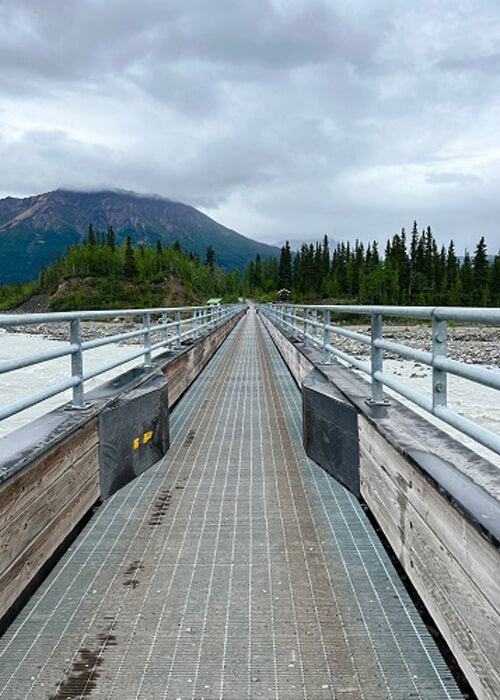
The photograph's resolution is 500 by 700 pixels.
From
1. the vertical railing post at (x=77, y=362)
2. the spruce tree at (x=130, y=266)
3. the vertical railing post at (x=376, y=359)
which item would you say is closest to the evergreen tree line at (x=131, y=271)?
the spruce tree at (x=130, y=266)

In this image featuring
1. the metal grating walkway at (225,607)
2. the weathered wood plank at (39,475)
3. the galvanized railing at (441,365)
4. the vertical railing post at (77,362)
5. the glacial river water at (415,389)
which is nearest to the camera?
the galvanized railing at (441,365)

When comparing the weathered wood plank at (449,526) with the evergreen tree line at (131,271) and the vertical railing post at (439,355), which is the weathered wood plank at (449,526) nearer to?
the vertical railing post at (439,355)

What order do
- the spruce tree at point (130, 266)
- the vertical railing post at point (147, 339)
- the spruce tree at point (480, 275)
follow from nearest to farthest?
the vertical railing post at point (147, 339) → the spruce tree at point (480, 275) → the spruce tree at point (130, 266)

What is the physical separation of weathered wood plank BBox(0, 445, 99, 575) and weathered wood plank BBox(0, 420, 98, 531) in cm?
3

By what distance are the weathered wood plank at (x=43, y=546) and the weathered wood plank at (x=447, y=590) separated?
198 centimetres

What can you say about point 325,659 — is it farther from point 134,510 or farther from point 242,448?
point 242,448

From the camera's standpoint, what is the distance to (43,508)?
2.80 m

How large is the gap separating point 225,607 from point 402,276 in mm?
109121

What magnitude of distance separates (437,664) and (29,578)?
2.01 metres

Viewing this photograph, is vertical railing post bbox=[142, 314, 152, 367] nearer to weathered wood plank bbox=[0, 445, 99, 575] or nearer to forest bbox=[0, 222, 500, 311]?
weathered wood plank bbox=[0, 445, 99, 575]

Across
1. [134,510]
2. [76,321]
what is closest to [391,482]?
[134,510]

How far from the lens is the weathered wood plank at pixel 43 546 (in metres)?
2.40

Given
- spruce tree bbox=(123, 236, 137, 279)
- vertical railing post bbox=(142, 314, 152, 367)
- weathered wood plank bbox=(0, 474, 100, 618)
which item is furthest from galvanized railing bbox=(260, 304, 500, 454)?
spruce tree bbox=(123, 236, 137, 279)

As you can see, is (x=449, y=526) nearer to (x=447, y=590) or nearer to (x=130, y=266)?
(x=447, y=590)
